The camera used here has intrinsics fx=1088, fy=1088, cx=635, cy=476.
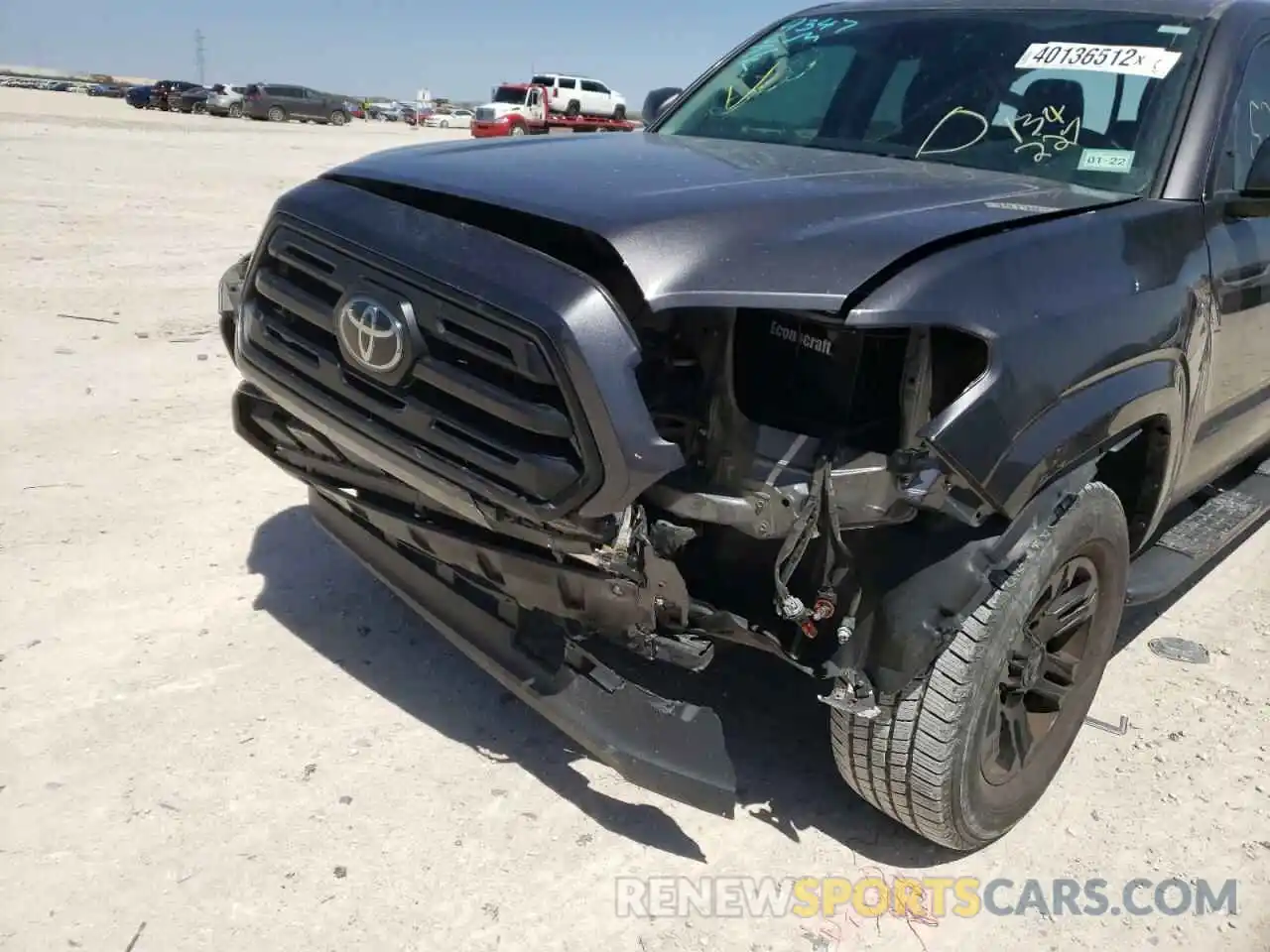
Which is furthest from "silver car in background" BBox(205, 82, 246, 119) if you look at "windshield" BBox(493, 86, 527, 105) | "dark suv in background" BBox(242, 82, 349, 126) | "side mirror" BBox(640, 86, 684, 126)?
"side mirror" BBox(640, 86, 684, 126)

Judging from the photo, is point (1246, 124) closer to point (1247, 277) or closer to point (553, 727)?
point (1247, 277)

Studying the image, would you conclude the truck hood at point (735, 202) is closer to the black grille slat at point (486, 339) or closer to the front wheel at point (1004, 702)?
the black grille slat at point (486, 339)

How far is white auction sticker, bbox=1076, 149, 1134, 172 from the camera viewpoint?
9.99 ft

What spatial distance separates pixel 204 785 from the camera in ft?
8.89

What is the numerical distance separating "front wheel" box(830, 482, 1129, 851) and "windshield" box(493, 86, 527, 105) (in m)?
36.7

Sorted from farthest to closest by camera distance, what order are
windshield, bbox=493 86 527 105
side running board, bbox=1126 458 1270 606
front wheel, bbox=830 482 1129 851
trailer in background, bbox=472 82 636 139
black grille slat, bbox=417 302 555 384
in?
windshield, bbox=493 86 527 105 → trailer in background, bbox=472 82 636 139 → side running board, bbox=1126 458 1270 606 → front wheel, bbox=830 482 1129 851 → black grille slat, bbox=417 302 555 384

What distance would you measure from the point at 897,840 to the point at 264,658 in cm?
190

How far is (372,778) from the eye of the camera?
280cm

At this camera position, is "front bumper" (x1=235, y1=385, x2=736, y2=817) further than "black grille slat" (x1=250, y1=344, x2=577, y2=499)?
Yes

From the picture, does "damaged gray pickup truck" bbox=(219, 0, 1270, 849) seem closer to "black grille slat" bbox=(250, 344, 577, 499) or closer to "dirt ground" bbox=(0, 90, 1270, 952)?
"black grille slat" bbox=(250, 344, 577, 499)

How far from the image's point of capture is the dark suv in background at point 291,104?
145 ft

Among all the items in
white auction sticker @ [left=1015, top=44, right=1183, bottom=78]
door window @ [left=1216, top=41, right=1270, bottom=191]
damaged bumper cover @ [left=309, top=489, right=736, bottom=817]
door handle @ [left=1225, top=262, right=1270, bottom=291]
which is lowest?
damaged bumper cover @ [left=309, top=489, right=736, bottom=817]

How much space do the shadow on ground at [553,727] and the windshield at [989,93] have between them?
5.57 feet

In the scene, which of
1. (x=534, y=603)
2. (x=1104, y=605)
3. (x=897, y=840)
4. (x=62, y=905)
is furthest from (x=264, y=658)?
(x=1104, y=605)
